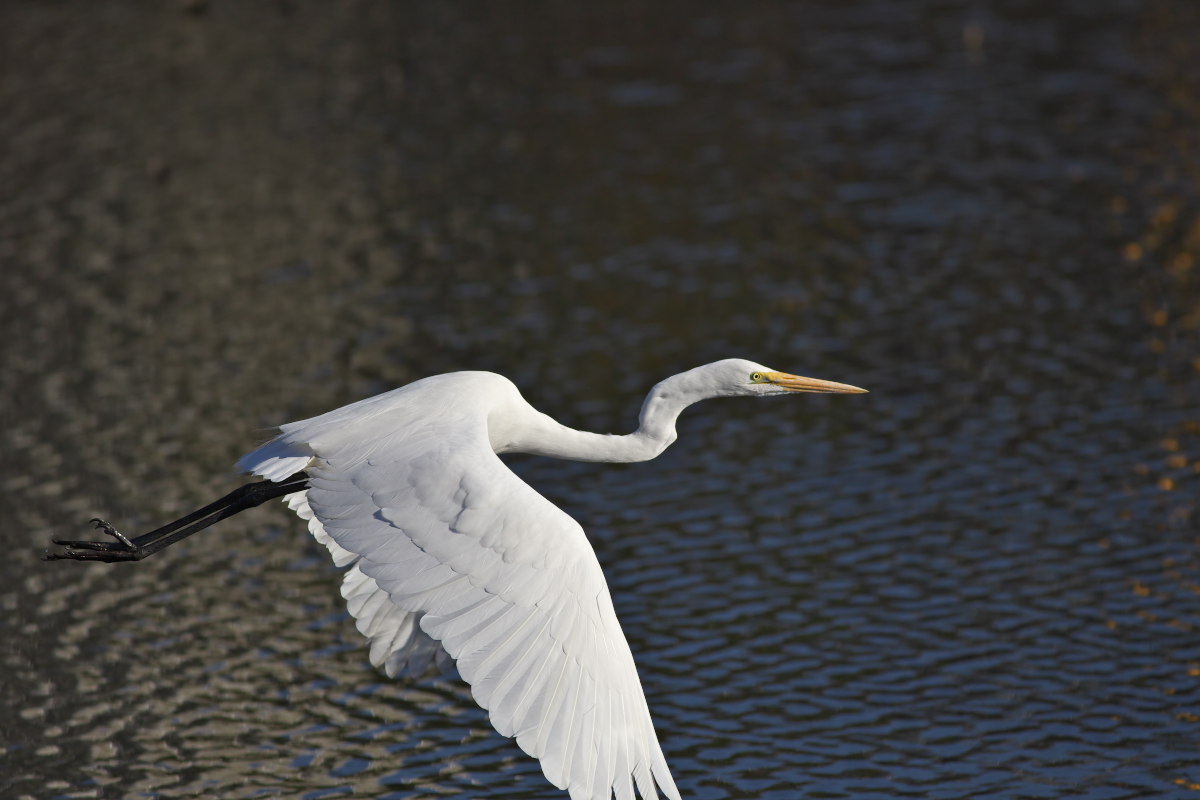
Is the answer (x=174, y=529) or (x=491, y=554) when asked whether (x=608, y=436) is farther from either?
(x=174, y=529)

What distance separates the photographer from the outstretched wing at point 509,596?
20.7 feet

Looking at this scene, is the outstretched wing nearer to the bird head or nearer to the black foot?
Result: the bird head

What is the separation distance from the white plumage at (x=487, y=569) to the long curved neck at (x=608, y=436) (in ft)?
0.64

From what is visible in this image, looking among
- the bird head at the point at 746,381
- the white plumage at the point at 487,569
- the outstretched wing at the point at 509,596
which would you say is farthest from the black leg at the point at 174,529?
the bird head at the point at 746,381

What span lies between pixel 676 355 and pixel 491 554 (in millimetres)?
8820

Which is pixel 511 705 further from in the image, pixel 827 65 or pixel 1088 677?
pixel 827 65

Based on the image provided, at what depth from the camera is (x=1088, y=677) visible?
9.66 m

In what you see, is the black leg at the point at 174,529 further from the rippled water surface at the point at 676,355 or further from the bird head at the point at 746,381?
the bird head at the point at 746,381

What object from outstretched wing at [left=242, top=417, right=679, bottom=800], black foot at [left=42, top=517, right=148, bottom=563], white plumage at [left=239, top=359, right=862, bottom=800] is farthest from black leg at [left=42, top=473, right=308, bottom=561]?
outstretched wing at [left=242, top=417, right=679, bottom=800]

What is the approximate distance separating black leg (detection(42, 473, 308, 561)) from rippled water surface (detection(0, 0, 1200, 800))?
4.25 ft

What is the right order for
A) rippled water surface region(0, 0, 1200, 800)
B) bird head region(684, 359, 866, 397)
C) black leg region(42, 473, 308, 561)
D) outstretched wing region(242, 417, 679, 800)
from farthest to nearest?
rippled water surface region(0, 0, 1200, 800) → black leg region(42, 473, 308, 561) → bird head region(684, 359, 866, 397) → outstretched wing region(242, 417, 679, 800)

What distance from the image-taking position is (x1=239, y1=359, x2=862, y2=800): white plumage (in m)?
6.32

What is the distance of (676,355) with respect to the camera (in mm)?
15438

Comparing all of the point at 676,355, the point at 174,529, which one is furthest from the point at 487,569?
the point at 676,355
